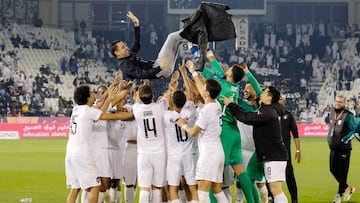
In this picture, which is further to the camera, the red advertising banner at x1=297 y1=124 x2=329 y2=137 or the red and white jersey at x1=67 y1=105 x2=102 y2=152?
the red advertising banner at x1=297 y1=124 x2=329 y2=137

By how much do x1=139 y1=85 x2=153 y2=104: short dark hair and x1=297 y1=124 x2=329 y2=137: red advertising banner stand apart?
30.9 m

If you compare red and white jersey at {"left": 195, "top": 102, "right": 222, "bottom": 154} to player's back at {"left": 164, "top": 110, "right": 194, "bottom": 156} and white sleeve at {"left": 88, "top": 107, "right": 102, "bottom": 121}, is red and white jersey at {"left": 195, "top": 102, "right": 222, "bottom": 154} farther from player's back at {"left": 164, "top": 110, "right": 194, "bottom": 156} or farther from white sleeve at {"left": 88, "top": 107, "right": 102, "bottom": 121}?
white sleeve at {"left": 88, "top": 107, "right": 102, "bottom": 121}

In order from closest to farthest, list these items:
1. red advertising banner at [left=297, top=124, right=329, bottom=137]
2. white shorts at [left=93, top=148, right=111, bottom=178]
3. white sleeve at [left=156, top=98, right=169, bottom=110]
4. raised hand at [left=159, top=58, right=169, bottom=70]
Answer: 1. raised hand at [left=159, top=58, right=169, bottom=70]
2. white sleeve at [left=156, top=98, right=169, bottom=110]
3. white shorts at [left=93, top=148, right=111, bottom=178]
4. red advertising banner at [left=297, top=124, right=329, bottom=137]

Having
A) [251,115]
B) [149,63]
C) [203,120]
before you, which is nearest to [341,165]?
[251,115]

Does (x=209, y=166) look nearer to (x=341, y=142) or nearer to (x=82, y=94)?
(x=82, y=94)

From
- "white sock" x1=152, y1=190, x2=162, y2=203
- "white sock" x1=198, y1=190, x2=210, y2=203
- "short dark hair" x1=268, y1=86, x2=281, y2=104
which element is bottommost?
"white sock" x1=152, y1=190, x2=162, y2=203

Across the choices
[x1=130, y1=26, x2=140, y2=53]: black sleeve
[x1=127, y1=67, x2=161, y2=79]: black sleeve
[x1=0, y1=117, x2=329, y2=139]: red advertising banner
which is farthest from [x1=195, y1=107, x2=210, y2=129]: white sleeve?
[x1=0, y1=117, x2=329, y2=139]: red advertising banner

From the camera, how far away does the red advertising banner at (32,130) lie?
1556 inches

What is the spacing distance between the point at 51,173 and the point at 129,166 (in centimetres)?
952

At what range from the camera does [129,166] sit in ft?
44.7

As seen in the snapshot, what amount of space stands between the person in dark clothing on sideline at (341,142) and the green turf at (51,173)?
0.70m

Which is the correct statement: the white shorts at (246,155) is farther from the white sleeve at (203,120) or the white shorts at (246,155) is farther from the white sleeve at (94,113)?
the white sleeve at (94,113)

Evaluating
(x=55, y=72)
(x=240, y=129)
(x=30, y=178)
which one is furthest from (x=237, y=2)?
(x=240, y=129)

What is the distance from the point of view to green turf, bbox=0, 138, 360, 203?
17.4 m
